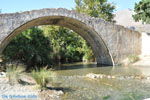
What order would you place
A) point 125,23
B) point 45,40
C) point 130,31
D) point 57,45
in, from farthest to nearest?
point 125,23 < point 57,45 < point 45,40 < point 130,31

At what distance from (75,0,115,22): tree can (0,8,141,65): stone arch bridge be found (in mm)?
5411

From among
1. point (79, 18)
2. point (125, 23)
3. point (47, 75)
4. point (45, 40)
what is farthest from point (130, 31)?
point (125, 23)

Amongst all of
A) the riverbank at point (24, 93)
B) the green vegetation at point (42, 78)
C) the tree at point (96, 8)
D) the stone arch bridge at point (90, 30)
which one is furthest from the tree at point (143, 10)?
the riverbank at point (24, 93)

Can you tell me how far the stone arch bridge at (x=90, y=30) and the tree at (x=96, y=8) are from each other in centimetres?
541

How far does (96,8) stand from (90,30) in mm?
7785

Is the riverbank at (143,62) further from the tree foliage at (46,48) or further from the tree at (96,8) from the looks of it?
the tree at (96,8)

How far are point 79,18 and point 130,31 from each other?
14.9ft

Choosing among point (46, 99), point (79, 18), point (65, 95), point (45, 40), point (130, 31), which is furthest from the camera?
point (45, 40)

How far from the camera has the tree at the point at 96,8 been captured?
82.2 ft

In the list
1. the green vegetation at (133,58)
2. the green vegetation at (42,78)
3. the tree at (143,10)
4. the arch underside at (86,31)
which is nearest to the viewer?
the green vegetation at (42,78)

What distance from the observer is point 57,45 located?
2514 cm

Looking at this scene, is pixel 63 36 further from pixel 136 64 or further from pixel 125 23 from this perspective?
pixel 125 23

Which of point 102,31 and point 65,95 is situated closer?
point 65,95

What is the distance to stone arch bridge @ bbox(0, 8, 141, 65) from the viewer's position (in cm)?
1495
